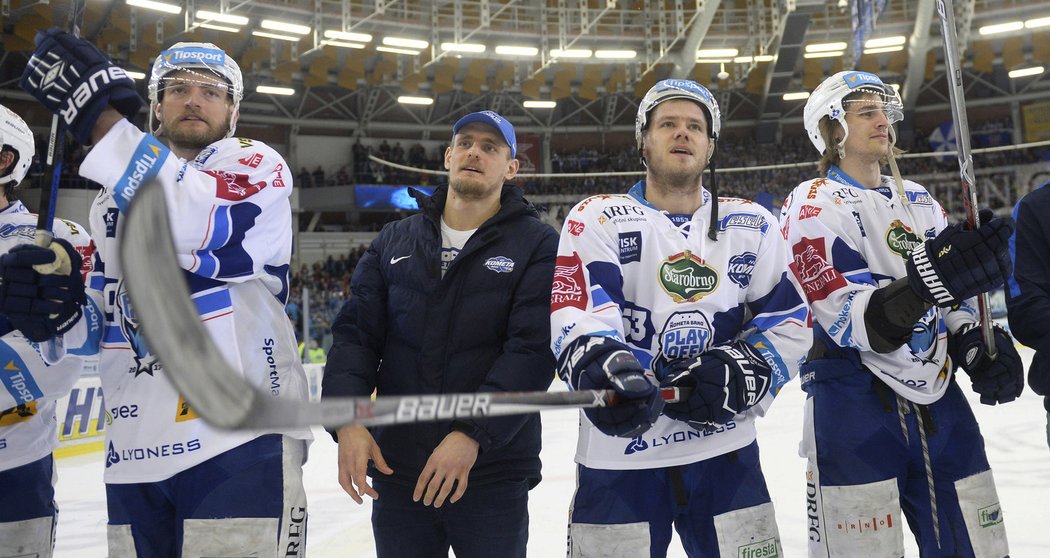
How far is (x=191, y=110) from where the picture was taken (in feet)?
7.00

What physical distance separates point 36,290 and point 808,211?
7.18 ft

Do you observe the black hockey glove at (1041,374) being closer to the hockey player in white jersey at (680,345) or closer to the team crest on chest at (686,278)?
the hockey player in white jersey at (680,345)

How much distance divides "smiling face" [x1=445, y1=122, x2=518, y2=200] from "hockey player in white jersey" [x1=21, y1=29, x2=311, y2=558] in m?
0.57

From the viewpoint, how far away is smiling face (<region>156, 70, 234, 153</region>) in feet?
7.00

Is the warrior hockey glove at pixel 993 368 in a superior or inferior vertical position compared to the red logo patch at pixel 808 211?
inferior

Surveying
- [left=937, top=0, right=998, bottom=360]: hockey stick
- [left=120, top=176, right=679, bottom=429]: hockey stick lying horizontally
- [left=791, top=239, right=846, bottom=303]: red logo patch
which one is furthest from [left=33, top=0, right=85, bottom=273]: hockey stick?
[left=937, top=0, right=998, bottom=360]: hockey stick

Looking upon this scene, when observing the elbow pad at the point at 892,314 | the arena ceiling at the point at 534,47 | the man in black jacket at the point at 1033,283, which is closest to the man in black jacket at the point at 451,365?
the elbow pad at the point at 892,314

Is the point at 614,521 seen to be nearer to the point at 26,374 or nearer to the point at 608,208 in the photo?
the point at 608,208

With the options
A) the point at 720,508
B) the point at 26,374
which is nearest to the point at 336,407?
the point at 720,508

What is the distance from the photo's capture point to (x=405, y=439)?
2.23m

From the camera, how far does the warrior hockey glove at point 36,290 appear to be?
1.82 m

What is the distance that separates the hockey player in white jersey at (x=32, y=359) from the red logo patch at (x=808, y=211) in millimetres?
2089

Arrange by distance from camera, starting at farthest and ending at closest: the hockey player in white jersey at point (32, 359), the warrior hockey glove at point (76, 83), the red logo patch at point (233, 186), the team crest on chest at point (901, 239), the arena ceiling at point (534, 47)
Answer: the arena ceiling at point (534, 47) < the team crest on chest at point (901, 239) < the hockey player in white jersey at point (32, 359) < the red logo patch at point (233, 186) < the warrior hockey glove at point (76, 83)

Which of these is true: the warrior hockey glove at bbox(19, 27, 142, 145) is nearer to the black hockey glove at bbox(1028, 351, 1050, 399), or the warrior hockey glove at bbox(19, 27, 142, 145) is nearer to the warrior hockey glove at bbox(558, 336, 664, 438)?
the warrior hockey glove at bbox(558, 336, 664, 438)
